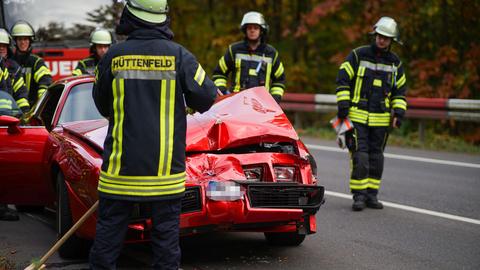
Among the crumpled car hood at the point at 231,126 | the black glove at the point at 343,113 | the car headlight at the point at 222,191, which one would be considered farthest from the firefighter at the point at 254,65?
the car headlight at the point at 222,191

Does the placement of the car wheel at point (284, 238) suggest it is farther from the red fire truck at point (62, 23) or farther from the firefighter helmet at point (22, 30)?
the red fire truck at point (62, 23)

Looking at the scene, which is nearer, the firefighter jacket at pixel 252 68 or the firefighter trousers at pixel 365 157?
the firefighter trousers at pixel 365 157

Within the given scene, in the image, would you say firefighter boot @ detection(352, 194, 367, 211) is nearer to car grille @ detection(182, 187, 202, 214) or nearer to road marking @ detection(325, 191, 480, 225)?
road marking @ detection(325, 191, 480, 225)

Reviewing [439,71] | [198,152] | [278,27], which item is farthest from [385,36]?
[278,27]

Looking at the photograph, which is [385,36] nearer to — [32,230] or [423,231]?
[423,231]

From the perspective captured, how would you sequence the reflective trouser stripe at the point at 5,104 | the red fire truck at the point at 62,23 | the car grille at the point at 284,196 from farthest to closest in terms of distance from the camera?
the red fire truck at the point at 62,23
the reflective trouser stripe at the point at 5,104
the car grille at the point at 284,196

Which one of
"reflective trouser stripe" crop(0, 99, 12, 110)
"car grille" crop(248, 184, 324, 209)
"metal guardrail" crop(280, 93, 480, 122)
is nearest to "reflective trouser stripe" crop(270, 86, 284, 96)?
"reflective trouser stripe" crop(0, 99, 12, 110)

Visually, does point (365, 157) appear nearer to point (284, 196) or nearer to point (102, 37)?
point (284, 196)

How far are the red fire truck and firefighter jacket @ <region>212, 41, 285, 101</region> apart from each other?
14.4 ft

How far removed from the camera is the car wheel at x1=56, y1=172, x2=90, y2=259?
5594 mm

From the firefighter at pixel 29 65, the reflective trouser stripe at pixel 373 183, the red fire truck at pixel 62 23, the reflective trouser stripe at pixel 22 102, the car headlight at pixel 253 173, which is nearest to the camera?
the car headlight at pixel 253 173

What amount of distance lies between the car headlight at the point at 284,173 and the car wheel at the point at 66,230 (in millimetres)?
1461

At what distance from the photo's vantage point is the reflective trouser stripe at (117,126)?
4.26m

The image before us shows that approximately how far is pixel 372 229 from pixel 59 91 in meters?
2.99
